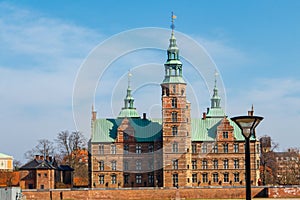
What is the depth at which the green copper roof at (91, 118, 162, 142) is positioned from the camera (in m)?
71.3

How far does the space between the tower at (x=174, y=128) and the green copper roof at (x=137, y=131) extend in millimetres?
2848

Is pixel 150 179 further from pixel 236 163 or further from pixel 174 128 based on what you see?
pixel 236 163

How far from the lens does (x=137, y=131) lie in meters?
71.7

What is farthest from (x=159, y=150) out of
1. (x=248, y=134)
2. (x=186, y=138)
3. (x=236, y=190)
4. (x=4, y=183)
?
(x=248, y=134)

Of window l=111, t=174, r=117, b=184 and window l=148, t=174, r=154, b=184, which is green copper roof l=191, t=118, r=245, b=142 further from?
window l=111, t=174, r=117, b=184

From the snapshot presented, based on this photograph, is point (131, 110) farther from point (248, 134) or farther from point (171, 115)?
point (248, 134)

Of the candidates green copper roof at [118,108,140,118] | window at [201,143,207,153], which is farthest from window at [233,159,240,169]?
green copper roof at [118,108,140,118]

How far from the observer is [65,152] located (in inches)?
3243

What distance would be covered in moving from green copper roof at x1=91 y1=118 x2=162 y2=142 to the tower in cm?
285

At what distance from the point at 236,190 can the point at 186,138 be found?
37.0 feet

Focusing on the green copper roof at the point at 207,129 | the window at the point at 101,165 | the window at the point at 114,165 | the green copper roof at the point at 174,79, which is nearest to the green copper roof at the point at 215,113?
the green copper roof at the point at 207,129

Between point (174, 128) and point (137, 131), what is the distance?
5.34 meters

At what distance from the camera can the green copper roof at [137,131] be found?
7131 cm

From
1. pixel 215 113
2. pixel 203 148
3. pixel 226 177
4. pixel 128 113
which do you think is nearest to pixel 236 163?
pixel 226 177
